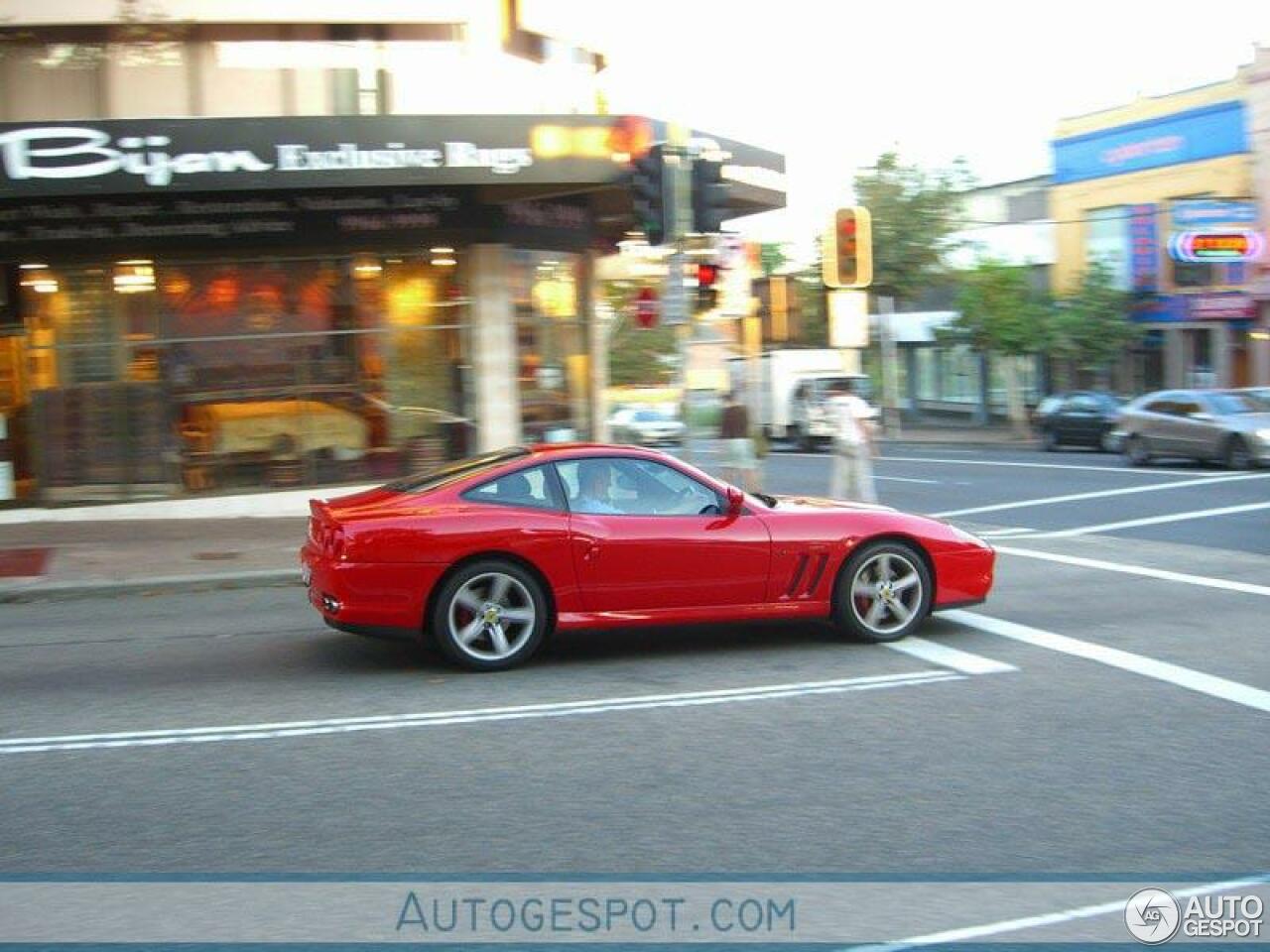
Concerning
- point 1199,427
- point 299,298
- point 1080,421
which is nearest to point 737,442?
point 299,298

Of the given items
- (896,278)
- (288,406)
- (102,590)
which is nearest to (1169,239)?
(896,278)

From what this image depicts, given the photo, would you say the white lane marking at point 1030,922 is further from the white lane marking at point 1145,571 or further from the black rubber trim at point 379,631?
the white lane marking at point 1145,571

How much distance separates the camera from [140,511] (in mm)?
18375

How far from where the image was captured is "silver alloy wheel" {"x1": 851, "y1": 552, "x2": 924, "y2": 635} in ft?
30.2

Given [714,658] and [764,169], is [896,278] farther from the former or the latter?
[714,658]

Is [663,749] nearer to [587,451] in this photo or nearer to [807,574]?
[807,574]

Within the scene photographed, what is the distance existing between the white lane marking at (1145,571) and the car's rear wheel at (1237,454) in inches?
457

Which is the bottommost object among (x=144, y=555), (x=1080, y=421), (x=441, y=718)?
(x=441, y=718)

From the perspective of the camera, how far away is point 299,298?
18.7 meters

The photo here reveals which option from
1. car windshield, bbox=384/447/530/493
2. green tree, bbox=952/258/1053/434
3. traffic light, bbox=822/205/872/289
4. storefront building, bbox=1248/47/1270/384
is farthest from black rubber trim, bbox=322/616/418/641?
green tree, bbox=952/258/1053/434

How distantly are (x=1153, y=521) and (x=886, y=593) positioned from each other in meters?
9.20

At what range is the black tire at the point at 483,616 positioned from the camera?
8.48 meters

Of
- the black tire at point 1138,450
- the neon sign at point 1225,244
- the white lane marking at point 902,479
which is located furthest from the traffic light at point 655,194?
the neon sign at point 1225,244

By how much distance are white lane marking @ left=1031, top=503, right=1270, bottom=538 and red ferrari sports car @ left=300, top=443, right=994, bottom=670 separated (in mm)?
7479
